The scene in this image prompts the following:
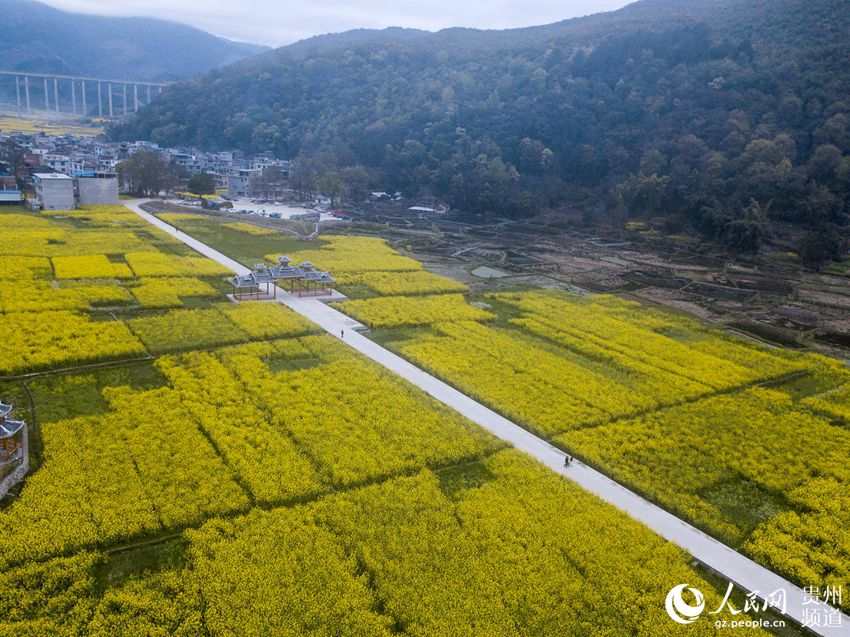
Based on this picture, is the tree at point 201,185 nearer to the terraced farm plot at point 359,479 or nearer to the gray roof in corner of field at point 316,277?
the gray roof in corner of field at point 316,277

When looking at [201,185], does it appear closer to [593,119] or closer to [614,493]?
[593,119]

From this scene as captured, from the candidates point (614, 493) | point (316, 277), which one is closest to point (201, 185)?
point (316, 277)

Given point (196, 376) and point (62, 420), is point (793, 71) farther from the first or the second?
point (62, 420)

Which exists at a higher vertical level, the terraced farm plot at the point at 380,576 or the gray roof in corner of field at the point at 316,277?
the gray roof in corner of field at the point at 316,277

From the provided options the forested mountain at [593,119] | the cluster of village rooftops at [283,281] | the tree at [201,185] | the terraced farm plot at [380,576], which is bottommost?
the terraced farm plot at [380,576]

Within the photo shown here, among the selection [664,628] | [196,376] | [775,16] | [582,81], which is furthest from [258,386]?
[775,16]

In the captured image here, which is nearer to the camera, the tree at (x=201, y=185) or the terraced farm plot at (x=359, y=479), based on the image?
the terraced farm plot at (x=359, y=479)

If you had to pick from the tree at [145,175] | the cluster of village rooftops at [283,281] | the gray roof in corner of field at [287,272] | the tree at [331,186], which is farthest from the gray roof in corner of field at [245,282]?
the tree at [145,175]
